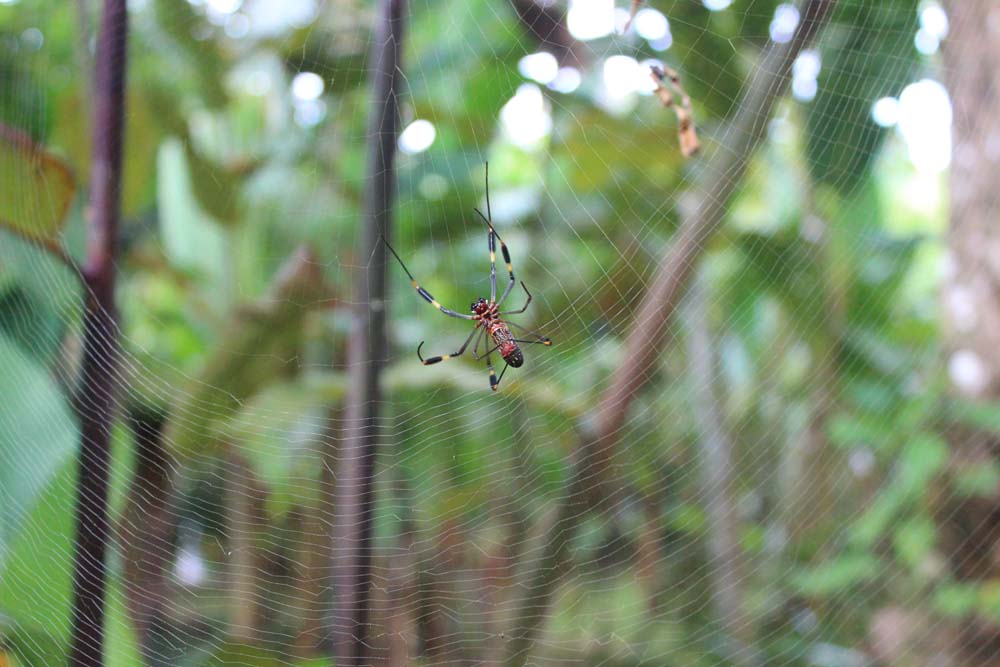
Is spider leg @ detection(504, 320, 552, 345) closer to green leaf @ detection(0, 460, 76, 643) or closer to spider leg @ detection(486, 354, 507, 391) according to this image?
spider leg @ detection(486, 354, 507, 391)

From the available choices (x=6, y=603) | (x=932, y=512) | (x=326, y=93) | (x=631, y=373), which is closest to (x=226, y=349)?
(x=326, y=93)

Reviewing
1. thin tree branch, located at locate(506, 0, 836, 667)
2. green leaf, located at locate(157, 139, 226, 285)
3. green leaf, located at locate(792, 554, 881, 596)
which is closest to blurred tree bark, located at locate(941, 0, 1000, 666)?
green leaf, located at locate(792, 554, 881, 596)

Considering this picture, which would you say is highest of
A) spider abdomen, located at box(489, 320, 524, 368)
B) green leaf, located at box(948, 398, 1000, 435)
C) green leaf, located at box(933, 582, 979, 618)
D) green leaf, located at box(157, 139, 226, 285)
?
green leaf, located at box(157, 139, 226, 285)

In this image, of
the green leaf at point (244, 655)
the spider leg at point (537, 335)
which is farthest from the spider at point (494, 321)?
the green leaf at point (244, 655)

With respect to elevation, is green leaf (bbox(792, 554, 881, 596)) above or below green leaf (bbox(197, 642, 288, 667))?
above

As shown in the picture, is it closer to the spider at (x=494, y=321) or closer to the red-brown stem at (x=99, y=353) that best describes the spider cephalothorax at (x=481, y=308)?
the spider at (x=494, y=321)

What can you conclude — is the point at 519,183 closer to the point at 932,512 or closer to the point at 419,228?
the point at 419,228
